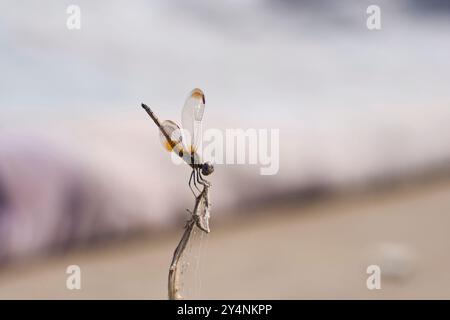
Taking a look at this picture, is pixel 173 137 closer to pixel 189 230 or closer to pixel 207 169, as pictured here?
pixel 207 169

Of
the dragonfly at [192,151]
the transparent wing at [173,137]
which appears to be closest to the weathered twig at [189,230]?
the dragonfly at [192,151]

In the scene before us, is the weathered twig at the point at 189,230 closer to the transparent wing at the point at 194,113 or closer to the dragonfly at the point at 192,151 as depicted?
the dragonfly at the point at 192,151

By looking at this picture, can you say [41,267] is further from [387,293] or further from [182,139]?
[387,293]

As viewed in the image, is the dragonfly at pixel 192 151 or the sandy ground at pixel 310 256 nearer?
the dragonfly at pixel 192 151

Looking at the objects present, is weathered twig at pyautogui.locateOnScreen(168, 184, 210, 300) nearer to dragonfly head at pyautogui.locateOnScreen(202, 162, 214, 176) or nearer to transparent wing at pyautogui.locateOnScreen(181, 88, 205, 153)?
dragonfly head at pyautogui.locateOnScreen(202, 162, 214, 176)

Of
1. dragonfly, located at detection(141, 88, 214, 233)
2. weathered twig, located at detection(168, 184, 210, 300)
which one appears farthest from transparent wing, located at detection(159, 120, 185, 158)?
weathered twig, located at detection(168, 184, 210, 300)

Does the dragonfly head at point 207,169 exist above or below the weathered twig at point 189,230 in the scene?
above

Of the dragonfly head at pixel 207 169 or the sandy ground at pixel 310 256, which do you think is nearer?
the dragonfly head at pixel 207 169

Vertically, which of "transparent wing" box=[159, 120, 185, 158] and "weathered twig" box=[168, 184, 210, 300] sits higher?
"transparent wing" box=[159, 120, 185, 158]

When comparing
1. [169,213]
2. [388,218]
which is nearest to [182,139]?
[169,213]

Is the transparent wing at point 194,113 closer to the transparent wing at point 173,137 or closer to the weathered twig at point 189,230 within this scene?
the transparent wing at point 173,137
